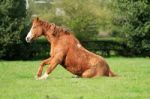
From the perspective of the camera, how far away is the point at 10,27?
137 feet

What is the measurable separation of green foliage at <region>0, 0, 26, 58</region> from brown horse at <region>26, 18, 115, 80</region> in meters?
23.3

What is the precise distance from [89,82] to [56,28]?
313cm

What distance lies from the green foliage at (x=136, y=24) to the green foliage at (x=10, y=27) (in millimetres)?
9540

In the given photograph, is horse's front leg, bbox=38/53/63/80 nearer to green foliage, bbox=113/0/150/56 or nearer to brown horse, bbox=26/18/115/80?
brown horse, bbox=26/18/115/80

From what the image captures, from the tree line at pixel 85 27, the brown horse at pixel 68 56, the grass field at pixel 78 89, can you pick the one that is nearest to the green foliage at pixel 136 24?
the tree line at pixel 85 27

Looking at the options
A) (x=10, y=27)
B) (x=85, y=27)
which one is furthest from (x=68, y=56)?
(x=85, y=27)

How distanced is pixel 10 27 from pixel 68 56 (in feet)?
80.2

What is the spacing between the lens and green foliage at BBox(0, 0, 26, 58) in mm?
41531

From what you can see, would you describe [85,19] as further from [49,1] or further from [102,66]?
[102,66]

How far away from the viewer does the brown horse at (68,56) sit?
17766mm

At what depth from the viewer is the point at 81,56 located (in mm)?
17906

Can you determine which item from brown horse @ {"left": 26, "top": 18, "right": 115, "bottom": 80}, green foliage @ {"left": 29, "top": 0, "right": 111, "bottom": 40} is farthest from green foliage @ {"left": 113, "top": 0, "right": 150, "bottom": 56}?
brown horse @ {"left": 26, "top": 18, "right": 115, "bottom": 80}

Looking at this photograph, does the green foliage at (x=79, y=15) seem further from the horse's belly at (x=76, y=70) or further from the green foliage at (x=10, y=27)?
the horse's belly at (x=76, y=70)

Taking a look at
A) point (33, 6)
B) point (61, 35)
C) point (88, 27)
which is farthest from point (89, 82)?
point (33, 6)
